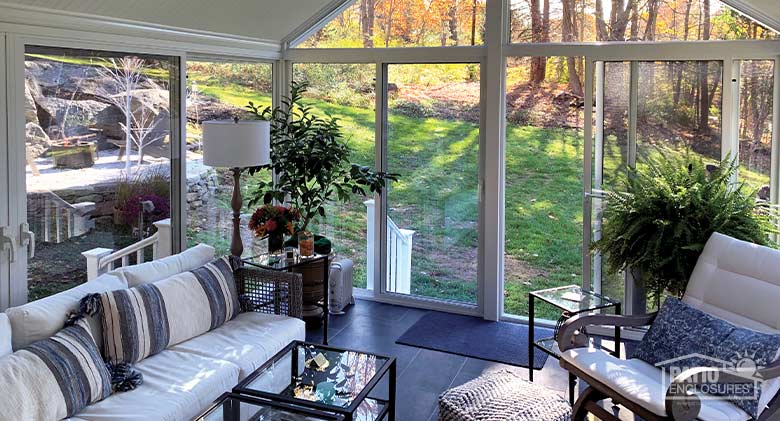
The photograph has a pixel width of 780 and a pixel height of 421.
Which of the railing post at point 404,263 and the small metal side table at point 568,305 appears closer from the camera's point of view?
the small metal side table at point 568,305

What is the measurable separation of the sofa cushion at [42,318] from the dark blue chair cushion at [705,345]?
2.68 metres

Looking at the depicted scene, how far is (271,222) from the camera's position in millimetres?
4418

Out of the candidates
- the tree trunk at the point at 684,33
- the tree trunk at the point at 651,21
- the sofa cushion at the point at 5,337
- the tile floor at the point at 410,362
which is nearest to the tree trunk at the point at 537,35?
the tree trunk at the point at 651,21

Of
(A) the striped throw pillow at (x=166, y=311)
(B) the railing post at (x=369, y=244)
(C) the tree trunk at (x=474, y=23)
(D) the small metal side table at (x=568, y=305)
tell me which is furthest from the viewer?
(B) the railing post at (x=369, y=244)

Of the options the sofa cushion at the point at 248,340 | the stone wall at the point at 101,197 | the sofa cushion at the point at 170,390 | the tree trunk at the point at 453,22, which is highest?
the tree trunk at the point at 453,22

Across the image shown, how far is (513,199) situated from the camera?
202 inches

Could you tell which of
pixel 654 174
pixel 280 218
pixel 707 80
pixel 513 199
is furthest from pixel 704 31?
pixel 280 218

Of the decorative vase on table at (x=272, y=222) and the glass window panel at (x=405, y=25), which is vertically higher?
the glass window panel at (x=405, y=25)

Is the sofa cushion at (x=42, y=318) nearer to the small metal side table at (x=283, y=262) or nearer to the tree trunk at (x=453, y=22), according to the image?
the small metal side table at (x=283, y=262)

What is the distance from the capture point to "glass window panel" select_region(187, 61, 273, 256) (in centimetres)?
473

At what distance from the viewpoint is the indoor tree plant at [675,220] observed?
12.9 feet

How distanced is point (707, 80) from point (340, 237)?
3039 mm

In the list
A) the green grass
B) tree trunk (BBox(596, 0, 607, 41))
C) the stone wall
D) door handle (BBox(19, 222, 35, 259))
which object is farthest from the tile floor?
tree trunk (BBox(596, 0, 607, 41))

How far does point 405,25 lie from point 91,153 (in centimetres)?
259
